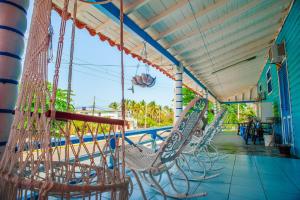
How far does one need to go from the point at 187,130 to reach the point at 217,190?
826 mm

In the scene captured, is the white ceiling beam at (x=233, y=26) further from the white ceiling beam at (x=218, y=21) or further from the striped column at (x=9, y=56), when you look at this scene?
the striped column at (x=9, y=56)

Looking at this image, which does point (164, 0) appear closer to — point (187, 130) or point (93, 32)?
point (93, 32)

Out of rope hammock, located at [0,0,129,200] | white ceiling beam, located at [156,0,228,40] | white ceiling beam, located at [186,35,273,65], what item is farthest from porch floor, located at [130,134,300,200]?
white ceiling beam, located at [186,35,273,65]

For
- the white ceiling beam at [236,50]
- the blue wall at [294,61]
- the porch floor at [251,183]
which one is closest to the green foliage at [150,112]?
the white ceiling beam at [236,50]

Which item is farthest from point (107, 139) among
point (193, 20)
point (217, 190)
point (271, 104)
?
point (271, 104)

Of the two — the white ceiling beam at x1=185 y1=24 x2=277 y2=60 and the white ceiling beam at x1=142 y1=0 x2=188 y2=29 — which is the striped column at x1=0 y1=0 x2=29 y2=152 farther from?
the white ceiling beam at x1=185 y1=24 x2=277 y2=60

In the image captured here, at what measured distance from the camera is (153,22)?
3.38 metres

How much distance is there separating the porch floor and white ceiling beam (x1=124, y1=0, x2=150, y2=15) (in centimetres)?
251

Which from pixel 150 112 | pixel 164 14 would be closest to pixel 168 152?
pixel 164 14

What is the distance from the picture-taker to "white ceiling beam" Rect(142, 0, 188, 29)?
2.99 meters

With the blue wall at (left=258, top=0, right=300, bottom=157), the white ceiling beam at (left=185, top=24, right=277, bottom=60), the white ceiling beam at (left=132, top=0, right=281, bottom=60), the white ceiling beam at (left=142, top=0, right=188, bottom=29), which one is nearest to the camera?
the white ceiling beam at (left=142, top=0, right=188, bottom=29)

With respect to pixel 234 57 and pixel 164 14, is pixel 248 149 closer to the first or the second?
pixel 234 57

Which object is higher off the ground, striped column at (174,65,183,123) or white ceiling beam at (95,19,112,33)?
white ceiling beam at (95,19,112,33)

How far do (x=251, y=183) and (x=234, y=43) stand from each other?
416 cm
